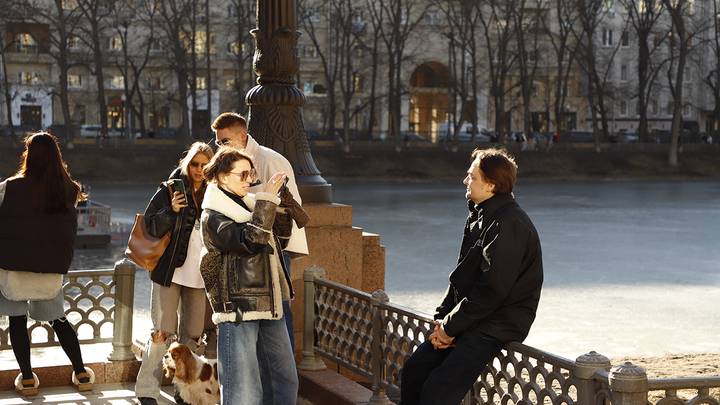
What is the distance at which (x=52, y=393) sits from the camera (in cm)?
812

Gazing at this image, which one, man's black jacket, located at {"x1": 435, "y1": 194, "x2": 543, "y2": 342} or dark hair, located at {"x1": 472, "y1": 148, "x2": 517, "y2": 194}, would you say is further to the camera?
dark hair, located at {"x1": 472, "y1": 148, "x2": 517, "y2": 194}

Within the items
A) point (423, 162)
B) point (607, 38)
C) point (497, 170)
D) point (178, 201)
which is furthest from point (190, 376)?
point (607, 38)

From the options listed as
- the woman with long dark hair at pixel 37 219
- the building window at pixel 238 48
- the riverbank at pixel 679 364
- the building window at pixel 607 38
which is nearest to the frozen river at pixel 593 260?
the riverbank at pixel 679 364

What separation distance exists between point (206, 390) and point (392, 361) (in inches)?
47.9

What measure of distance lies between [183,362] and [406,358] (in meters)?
1.37

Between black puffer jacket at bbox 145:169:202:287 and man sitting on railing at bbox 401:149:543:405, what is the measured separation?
79.4 inches

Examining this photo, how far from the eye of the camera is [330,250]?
30.1ft

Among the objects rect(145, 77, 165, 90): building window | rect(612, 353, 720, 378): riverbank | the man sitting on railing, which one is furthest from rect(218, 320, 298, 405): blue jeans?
rect(145, 77, 165, 90): building window

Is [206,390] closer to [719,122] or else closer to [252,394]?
[252,394]

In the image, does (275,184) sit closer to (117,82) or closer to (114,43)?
(114,43)

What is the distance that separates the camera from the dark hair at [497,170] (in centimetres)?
562

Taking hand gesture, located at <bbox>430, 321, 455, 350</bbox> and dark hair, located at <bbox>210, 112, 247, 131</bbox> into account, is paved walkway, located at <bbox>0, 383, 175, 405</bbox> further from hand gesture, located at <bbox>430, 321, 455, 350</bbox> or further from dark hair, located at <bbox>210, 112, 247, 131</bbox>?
hand gesture, located at <bbox>430, 321, 455, 350</bbox>

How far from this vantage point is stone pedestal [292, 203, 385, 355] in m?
9.03

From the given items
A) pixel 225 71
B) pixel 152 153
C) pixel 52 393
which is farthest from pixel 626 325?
pixel 225 71
